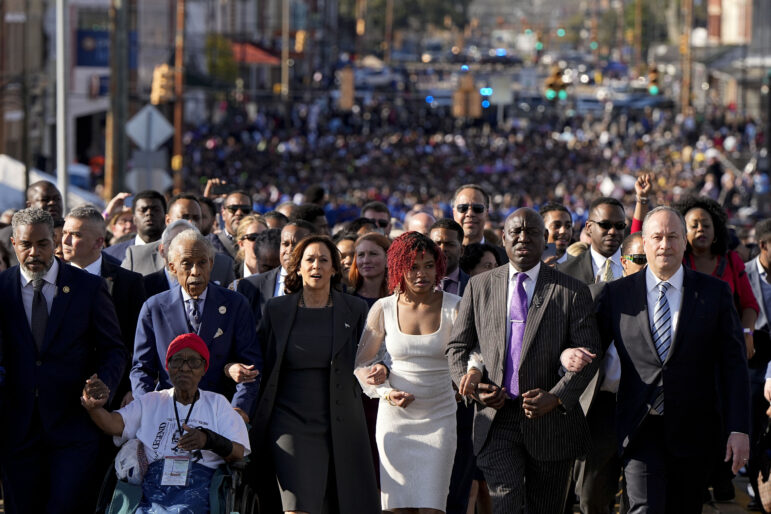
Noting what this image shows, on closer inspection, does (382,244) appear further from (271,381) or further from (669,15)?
(669,15)

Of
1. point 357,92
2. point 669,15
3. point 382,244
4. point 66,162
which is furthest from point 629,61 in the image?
point 382,244

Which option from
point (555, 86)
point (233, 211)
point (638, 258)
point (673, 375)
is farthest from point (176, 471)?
point (555, 86)

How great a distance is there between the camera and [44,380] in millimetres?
7609

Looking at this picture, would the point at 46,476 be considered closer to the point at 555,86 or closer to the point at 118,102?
the point at 118,102

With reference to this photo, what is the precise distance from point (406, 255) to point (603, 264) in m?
2.11

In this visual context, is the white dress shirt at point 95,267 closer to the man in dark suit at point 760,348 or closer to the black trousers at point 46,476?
the black trousers at point 46,476

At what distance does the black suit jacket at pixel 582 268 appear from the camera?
32.0 feet

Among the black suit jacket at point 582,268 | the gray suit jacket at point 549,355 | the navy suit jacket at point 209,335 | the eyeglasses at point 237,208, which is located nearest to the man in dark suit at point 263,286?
the navy suit jacket at point 209,335

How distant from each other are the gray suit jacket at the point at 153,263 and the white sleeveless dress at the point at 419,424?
210cm

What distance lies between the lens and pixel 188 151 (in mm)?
48594

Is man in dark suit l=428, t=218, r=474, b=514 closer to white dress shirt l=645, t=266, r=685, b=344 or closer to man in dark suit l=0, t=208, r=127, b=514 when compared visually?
→ white dress shirt l=645, t=266, r=685, b=344

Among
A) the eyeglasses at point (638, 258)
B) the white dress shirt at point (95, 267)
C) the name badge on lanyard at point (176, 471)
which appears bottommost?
the name badge on lanyard at point (176, 471)

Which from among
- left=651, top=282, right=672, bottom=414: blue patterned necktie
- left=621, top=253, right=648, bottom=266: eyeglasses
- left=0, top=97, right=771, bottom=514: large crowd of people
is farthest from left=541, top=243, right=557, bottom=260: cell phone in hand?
left=651, top=282, right=672, bottom=414: blue patterned necktie

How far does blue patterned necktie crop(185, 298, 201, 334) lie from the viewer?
314 inches
